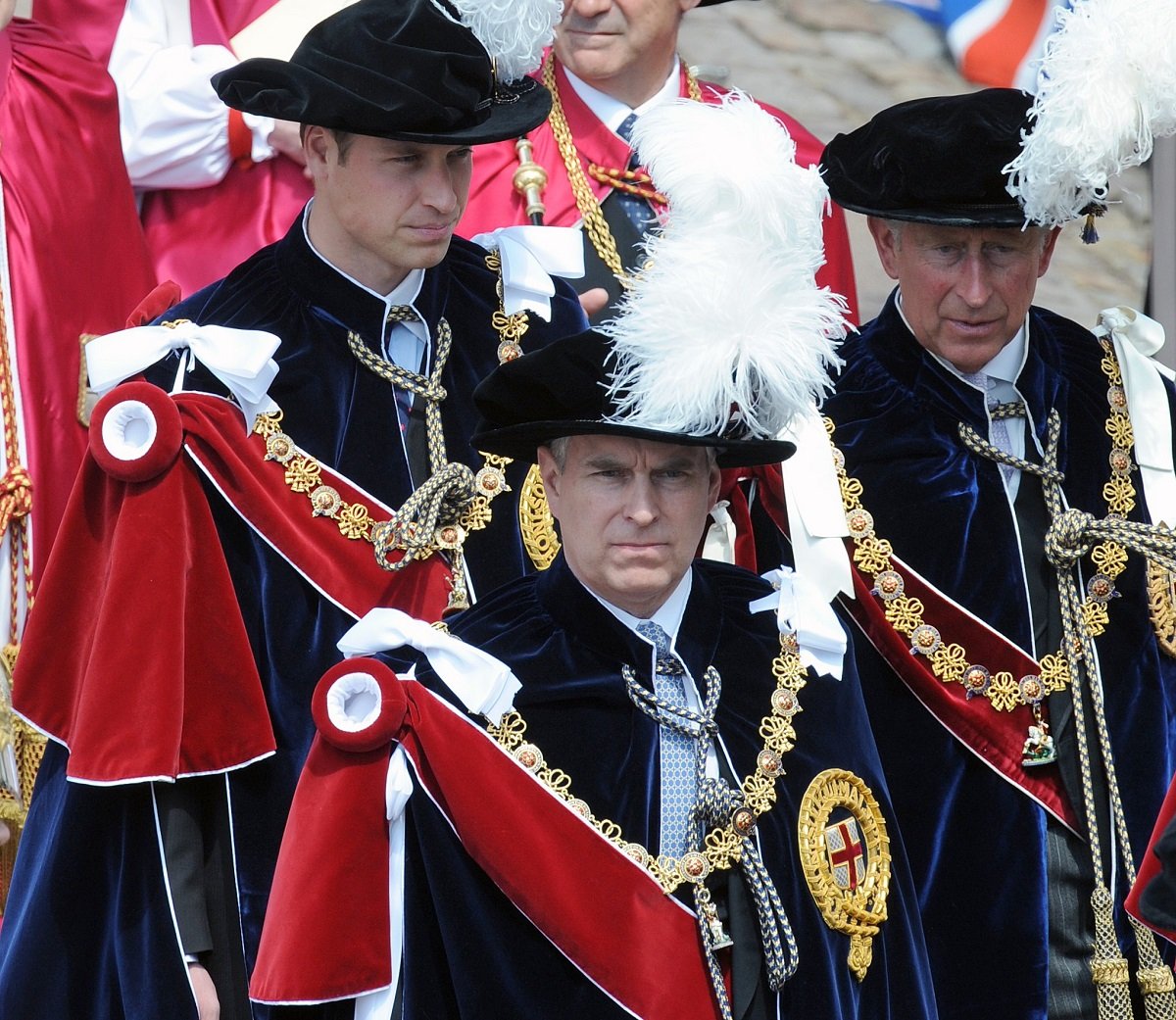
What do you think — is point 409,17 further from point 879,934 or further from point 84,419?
point 879,934

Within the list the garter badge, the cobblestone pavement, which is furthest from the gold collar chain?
the cobblestone pavement

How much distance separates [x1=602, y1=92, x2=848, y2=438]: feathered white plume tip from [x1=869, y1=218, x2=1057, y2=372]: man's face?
68 centimetres

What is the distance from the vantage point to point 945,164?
15.4 ft

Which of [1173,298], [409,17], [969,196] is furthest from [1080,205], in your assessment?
[1173,298]

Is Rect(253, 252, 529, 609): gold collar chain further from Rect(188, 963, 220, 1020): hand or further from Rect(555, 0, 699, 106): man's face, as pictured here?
Rect(555, 0, 699, 106): man's face

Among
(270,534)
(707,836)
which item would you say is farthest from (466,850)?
(270,534)

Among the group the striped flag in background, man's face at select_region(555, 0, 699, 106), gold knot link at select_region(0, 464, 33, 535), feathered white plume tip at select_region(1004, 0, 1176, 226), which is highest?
the striped flag in background

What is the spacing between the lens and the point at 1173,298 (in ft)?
Answer: 23.7

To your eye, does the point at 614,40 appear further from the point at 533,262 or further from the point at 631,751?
the point at 631,751

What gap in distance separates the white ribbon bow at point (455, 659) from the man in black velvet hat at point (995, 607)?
1098 mm

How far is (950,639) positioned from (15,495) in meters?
1.94

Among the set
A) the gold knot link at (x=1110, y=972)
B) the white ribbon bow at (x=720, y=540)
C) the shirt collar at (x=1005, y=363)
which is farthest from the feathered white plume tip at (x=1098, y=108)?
the gold knot link at (x=1110, y=972)

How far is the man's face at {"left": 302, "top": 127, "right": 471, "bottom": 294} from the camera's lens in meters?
4.53

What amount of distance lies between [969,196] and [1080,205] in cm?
21
